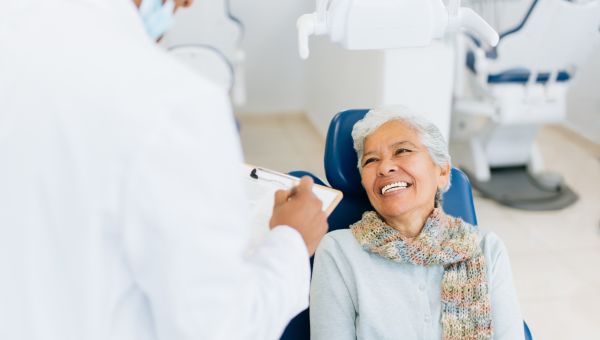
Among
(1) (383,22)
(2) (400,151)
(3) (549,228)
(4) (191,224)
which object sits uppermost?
(1) (383,22)

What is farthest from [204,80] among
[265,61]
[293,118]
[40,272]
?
[293,118]

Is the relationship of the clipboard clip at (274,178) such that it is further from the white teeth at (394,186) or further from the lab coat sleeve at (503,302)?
the lab coat sleeve at (503,302)

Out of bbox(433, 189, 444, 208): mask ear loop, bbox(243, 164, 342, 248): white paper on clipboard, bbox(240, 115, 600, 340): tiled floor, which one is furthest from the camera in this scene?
bbox(240, 115, 600, 340): tiled floor

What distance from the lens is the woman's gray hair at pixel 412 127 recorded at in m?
1.38

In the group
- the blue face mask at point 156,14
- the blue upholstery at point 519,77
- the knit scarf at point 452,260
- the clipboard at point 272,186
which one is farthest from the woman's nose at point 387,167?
the blue upholstery at point 519,77

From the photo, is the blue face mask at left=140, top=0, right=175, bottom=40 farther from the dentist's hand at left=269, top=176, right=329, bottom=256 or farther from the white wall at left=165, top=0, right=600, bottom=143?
the white wall at left=165, top=0, right=600, bottom=143

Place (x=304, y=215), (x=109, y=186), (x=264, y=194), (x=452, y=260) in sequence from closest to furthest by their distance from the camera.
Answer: (x=109, y=186) → (x=304, y=215) → (x=264, y=194) → (x=452, y=260)

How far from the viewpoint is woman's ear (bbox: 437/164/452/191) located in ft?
4.65

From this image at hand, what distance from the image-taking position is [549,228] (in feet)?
9.20

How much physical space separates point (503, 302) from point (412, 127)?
421 millimetres

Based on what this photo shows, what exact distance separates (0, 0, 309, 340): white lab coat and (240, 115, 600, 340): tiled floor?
5.67 feet

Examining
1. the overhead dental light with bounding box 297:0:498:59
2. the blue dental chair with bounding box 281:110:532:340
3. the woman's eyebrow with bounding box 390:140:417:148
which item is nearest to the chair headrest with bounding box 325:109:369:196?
the blue dental chair with bounding box 281:110:532:340

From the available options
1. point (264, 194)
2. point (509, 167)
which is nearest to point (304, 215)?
point (264, 194)

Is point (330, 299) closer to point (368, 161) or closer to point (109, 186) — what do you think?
point (368, 161)
